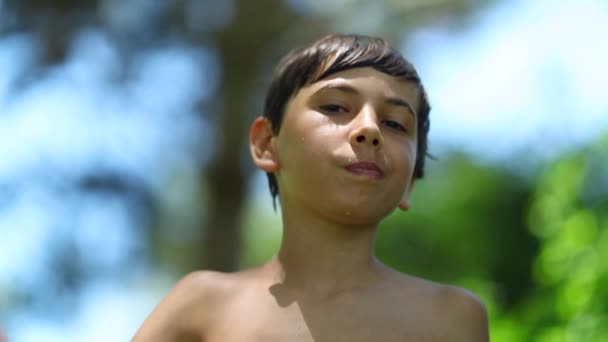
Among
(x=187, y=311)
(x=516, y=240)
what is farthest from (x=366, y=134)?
(x=516, y=240)

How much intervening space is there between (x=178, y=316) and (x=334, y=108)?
60 centimetres

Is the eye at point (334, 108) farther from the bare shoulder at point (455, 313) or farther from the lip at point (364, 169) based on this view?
the bare shoulder at point (455, 313)

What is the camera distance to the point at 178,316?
2.17 m

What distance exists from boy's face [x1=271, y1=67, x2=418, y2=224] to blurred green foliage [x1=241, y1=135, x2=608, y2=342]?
200 cm

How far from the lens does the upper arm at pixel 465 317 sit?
6.96 ft

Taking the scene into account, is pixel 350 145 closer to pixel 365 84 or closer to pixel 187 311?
pixel 365 84

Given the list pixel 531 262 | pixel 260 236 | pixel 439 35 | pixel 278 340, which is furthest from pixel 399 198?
pixel 260 236

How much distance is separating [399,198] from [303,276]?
11.3 inches

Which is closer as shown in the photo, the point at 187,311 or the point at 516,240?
the point at 187,311

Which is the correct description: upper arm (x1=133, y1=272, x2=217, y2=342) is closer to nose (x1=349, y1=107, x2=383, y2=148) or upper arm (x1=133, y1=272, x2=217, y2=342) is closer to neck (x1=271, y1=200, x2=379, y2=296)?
neck (x1=271, y1=200, x2=379, y2=296)

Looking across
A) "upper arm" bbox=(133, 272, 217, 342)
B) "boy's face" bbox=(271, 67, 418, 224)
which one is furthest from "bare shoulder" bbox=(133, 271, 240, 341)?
"boy's face" bbox=(271, 67, 418, 224)

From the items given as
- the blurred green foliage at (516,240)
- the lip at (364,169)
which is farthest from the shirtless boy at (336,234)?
the blurred green foliage at (516,240)

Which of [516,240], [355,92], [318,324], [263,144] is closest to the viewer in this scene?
[318,324]

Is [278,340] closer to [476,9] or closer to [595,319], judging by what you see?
[595,319]
